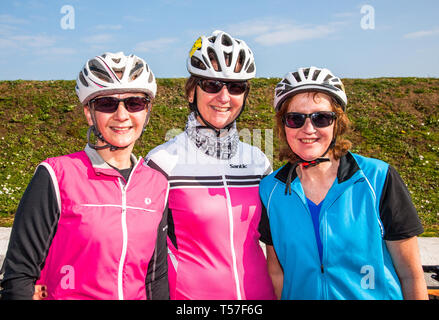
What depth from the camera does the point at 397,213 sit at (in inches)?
117

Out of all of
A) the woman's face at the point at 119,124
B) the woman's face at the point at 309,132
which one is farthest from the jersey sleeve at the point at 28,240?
the woman's face at the point at 309,132

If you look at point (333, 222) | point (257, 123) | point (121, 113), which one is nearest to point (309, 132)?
point (333, 222)

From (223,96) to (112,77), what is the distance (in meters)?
1.18

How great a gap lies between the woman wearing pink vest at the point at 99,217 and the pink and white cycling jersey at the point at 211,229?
0.18 meters

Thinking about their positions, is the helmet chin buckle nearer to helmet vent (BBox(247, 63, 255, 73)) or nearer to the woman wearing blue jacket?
the woman wearing blue jacket

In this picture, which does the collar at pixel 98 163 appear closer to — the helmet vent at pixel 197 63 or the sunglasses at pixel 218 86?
the sunglasses at pixel 218 86

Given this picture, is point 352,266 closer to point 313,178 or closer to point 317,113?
point 313,178

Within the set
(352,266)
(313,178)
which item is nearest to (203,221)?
(313,178)

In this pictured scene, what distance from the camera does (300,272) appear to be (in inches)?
123

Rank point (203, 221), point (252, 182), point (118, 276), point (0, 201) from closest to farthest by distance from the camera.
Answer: point (118, 276), point (203, 221), point (252, 182), point (0, 201)

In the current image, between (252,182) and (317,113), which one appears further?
(252,182)

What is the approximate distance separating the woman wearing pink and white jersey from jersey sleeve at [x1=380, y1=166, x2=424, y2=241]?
118 centimetres

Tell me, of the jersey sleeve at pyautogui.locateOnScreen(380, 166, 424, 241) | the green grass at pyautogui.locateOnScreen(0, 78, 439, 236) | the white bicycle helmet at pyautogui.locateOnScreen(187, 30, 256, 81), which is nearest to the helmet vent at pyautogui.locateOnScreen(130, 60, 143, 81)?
the white bicycle helmet at pyautogui.locateOnScreen(187, 30, 256, 81)
